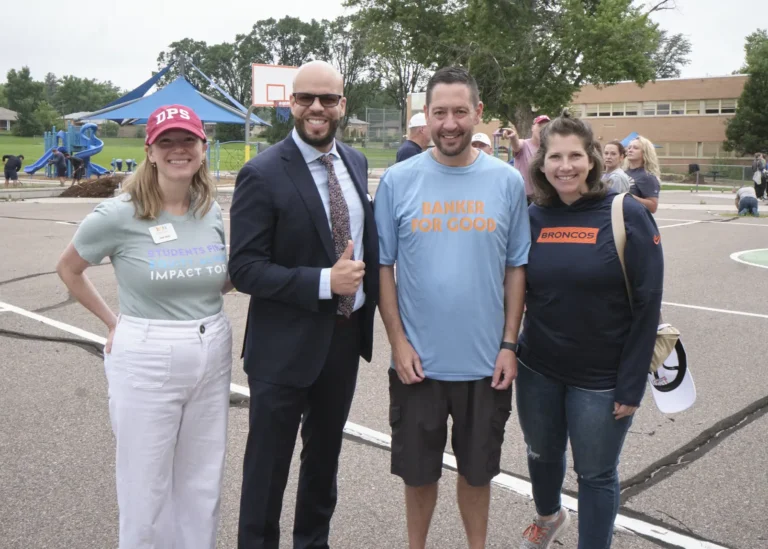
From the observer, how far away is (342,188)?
2807 millimetres

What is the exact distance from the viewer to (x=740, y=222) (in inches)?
701

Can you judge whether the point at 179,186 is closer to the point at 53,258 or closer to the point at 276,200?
the point at 276,200

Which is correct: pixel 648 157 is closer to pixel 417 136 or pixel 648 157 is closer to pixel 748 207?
pixel 417 136

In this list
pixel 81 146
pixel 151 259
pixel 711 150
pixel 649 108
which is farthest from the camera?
pixel 649 108

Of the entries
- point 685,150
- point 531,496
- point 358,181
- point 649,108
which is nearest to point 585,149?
point 358,181

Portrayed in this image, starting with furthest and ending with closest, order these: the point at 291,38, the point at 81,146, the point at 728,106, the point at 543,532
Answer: the point at 291,38 < the point at 728,106 < the point at 81,146 < the point at 543,532

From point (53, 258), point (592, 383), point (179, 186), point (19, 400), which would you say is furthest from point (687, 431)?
point (53, 258)

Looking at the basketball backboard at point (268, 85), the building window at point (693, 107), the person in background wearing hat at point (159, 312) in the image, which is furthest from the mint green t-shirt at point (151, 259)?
the building window at point (693, 107)

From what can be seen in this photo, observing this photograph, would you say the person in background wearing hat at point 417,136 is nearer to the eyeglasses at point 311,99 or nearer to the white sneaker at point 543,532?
the eyeglasses at point 311,99

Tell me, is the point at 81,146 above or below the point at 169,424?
above

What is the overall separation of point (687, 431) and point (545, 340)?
222cm

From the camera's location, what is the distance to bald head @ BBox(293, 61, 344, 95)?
2.70 m

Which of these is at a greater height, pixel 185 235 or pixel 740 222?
pixel 185 235

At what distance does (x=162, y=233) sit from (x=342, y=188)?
0.70 metres
